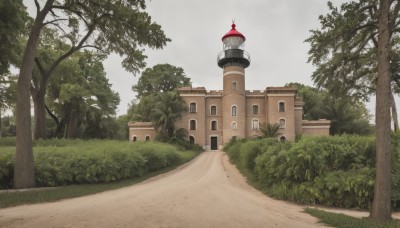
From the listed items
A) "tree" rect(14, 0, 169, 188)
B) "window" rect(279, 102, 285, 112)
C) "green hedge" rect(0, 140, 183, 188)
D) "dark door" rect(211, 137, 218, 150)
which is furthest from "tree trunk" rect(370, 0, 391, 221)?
"dark door" rect(211, 137, 218, 150)

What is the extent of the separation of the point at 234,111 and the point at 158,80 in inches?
623

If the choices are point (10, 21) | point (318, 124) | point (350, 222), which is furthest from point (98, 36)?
point (318, 124)

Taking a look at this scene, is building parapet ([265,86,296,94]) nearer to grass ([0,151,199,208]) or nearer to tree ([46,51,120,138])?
tree ([46,51,120,138])

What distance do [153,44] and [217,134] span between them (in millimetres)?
28141

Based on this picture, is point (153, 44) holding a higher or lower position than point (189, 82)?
lower

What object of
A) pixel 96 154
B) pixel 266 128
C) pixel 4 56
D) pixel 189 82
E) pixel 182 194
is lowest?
pixel 182 194

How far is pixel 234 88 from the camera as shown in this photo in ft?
116

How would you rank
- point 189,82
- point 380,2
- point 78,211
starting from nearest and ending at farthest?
point 78,211 → point 380,2 → point 189,82

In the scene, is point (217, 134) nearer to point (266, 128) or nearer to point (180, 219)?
point (266, 128)

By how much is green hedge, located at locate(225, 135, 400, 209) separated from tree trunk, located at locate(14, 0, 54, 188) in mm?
9096

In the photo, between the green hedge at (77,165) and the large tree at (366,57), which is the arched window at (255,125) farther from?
the large tree at (366,57)

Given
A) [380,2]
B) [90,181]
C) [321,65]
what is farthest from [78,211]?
[380,2]

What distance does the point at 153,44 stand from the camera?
28.9 feet

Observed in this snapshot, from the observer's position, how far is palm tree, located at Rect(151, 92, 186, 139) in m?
31.6
